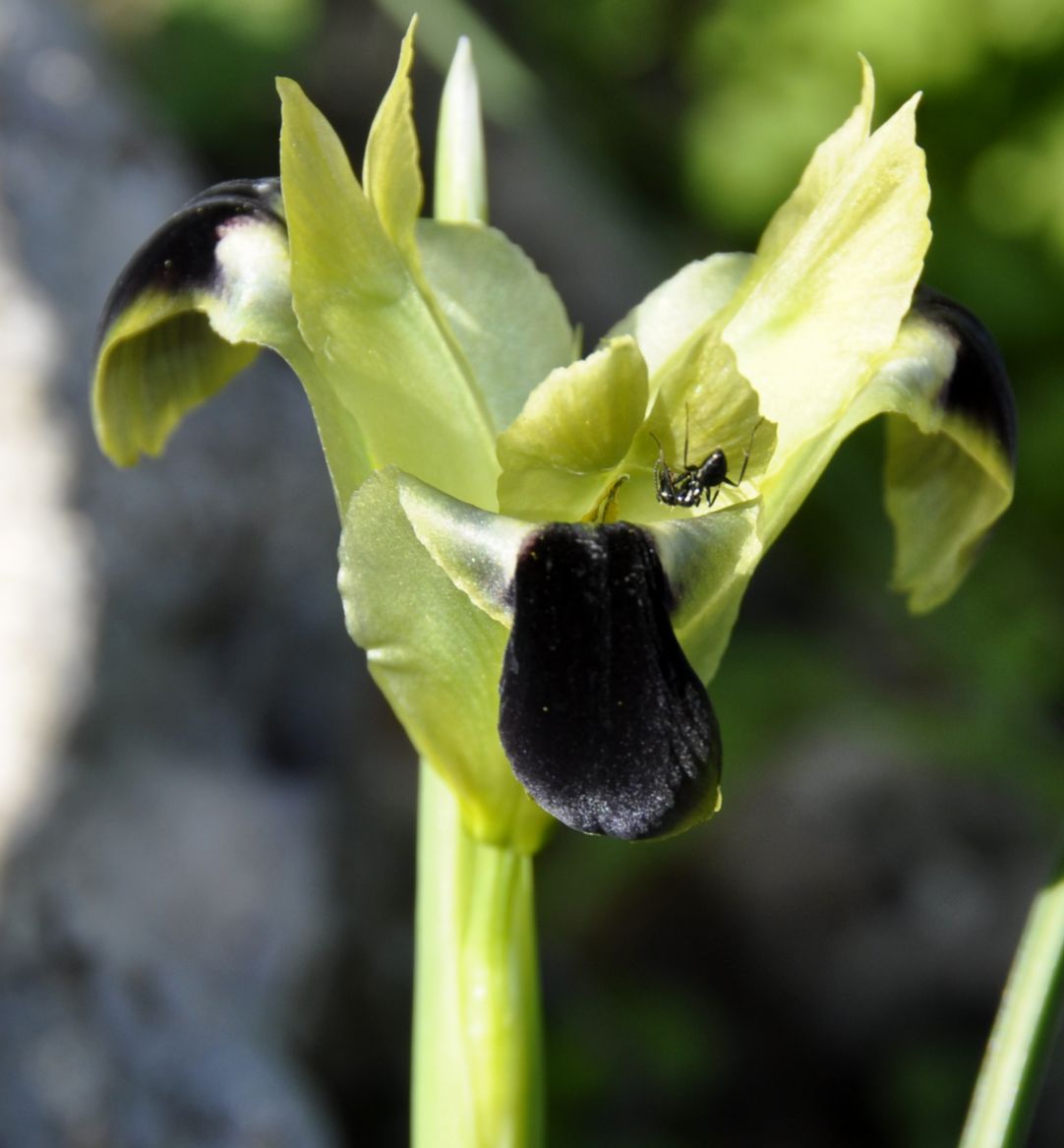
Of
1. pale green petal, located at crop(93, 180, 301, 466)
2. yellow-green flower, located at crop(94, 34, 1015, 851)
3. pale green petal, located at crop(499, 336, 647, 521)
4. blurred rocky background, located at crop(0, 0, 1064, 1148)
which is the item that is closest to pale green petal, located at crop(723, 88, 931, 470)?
yellow-green flower, located at crop(94, 34, 1015, 851)

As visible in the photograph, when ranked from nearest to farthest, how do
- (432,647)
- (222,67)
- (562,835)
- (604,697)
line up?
(604,697) < (432,647) < (562,835) < (222,67)

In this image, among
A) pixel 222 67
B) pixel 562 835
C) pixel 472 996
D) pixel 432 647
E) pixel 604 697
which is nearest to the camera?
pixel 604 697

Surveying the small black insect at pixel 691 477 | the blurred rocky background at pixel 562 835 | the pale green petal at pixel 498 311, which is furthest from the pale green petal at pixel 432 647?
the blurred rocky background at pixel 562 835

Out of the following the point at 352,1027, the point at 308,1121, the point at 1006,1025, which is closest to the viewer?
the point at 1006,1025

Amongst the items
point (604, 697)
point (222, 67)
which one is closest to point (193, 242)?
point (604, 697)

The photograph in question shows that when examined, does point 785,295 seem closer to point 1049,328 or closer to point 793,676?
point 793,676

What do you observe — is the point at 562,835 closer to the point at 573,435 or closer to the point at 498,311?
the point at 498,311

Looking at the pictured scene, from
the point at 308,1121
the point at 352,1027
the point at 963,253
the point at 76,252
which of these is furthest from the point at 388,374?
the point at 963,253
